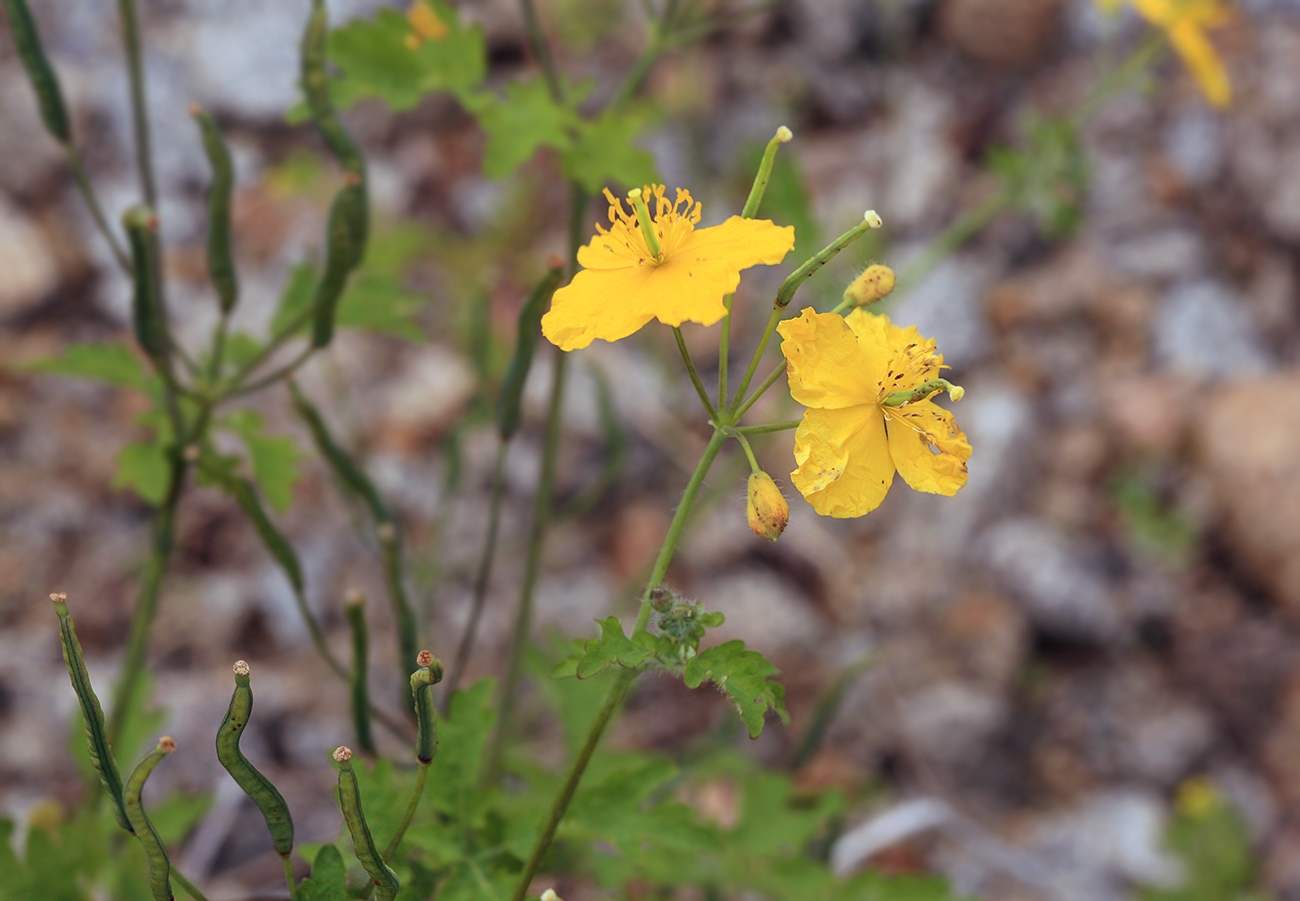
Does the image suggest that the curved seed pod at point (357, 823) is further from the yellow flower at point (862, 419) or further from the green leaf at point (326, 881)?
the yellow flower at point (862, 419)

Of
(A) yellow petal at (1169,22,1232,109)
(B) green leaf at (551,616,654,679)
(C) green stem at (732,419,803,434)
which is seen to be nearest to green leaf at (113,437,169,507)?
(B) green leaf at (551,616,654,679)

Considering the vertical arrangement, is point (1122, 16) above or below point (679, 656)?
above

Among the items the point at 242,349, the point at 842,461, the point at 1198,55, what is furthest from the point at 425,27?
the point at 1198,55

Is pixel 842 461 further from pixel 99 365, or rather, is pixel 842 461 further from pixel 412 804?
pixel 99 365

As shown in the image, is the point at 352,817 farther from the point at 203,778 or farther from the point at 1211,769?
the point at 1211,769

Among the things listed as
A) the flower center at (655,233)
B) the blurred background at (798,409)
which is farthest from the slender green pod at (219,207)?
the flower center at (655,233)

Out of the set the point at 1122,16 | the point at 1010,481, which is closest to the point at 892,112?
the point at 1122,16
